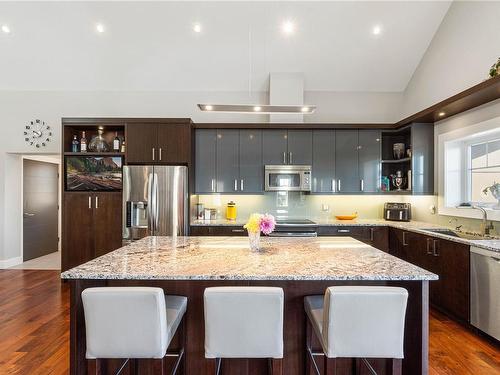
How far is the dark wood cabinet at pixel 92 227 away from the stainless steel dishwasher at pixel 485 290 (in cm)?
428

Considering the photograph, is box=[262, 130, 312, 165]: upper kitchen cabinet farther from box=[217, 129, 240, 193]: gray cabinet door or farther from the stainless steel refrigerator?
the stainless steel refrigerator

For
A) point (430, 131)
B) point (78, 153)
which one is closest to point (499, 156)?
point (430, 131)

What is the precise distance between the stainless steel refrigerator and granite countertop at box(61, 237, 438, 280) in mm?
1486

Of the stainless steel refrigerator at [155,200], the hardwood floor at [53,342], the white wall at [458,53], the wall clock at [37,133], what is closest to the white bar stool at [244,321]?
the hardwood floor at [53,342]

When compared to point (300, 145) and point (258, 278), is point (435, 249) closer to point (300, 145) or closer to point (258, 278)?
point (300, 145)

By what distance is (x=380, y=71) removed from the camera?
15.9 ft

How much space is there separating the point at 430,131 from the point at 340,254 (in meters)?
3.20

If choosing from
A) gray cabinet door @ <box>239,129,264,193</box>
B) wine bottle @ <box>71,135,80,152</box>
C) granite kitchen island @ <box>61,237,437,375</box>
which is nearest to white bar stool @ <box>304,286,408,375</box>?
granite kitchen island @ <box>61,237,437,375</box>

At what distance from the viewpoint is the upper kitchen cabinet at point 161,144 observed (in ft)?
14.6

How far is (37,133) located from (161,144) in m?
2.49

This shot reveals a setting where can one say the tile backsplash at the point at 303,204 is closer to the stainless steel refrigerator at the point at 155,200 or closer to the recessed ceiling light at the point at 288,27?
the stainless steel refrigerator at the point at 155,200

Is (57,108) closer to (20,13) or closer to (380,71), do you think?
(20,13)

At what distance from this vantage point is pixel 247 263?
1.98m

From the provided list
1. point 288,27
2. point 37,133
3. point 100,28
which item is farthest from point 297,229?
point 37,133
